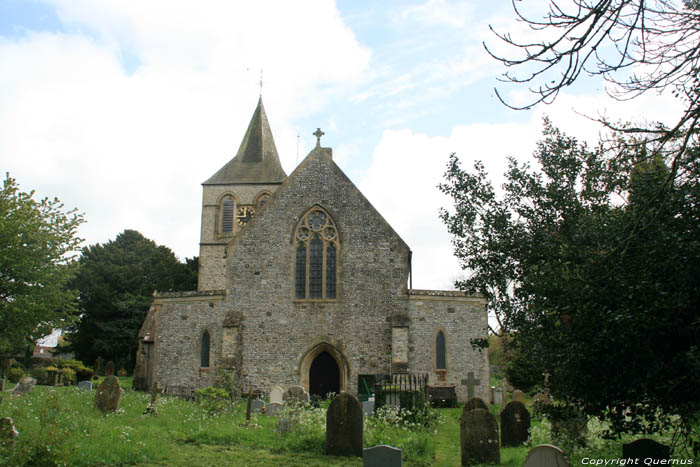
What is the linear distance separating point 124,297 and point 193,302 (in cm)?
2684

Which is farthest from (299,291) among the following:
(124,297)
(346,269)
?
(124,297)

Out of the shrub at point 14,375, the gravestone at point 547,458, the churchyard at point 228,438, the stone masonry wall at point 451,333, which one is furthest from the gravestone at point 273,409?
the shrub at point 14,375

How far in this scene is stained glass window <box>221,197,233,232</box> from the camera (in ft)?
111

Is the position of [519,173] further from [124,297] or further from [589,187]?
[124,297]

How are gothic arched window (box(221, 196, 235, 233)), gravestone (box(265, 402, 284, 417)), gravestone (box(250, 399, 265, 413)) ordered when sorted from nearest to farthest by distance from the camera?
1. gravestone (box(265, 402, 284, 417))
2. gravestone (box(250, 399, 265, 413))
3. gothic arched window (box(221, 196, 235, 233))

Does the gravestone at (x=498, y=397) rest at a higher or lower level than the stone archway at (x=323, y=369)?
lower

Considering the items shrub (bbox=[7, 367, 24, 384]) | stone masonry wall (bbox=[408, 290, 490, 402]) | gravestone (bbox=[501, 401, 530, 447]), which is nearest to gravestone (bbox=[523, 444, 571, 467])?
gravestone (bbox=[501, 401, 530, 447])

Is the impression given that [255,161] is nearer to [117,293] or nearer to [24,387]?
[117,293]

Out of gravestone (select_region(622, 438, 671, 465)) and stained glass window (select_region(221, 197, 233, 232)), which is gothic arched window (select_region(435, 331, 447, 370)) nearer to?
gravestone (select_region(622, 438, 671, 465))

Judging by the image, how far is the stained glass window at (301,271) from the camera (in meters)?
20.3

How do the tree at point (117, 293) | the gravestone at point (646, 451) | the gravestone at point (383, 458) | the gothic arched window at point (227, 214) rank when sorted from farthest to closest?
the tree at point (117, 293) < the gothic arched window at point (227, 214) < the gravestone at point (383, 458) < the gravestone at point (646, 451)

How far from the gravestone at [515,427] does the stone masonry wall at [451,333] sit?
7440 millimetres

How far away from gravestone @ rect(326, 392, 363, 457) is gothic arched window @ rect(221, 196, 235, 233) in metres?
24.6

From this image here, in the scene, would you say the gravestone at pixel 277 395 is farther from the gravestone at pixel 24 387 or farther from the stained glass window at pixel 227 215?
the stained glass window at pixel 227 215
